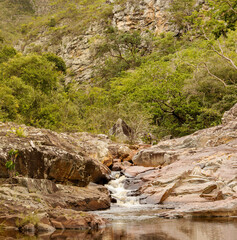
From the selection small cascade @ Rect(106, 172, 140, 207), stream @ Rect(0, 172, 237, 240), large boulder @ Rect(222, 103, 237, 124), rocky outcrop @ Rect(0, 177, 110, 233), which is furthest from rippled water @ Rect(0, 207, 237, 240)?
large boulder @ Rect(222, 103, 237, 124)

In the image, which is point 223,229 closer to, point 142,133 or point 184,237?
point 184,237

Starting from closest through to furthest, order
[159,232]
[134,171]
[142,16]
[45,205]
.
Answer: [159,232] → [45,205] → [134,171] → [142,16]

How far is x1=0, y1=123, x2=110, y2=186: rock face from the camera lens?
30.8ft

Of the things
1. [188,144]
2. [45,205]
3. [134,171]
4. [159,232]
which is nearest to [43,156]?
[45,205]

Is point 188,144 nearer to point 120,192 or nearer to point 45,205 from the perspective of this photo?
point 120,192

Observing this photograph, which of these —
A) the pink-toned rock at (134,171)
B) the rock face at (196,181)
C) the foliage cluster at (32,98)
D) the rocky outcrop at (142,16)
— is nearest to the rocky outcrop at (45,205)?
the rock face at (196,181)

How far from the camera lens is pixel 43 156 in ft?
32.8

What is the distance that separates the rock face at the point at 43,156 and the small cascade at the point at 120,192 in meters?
1.63

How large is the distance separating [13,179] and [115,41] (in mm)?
50099

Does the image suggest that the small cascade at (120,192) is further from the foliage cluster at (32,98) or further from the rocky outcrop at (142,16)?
the rocky outcrop at (142,16)

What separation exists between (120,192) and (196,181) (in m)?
3.65

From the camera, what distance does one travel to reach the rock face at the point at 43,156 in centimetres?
939

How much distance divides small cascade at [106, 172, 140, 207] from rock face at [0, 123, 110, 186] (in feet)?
5.34

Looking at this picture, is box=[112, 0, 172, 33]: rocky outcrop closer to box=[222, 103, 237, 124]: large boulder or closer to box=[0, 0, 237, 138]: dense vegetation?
box=[0, 0, 237, 138]: dense vegetation
